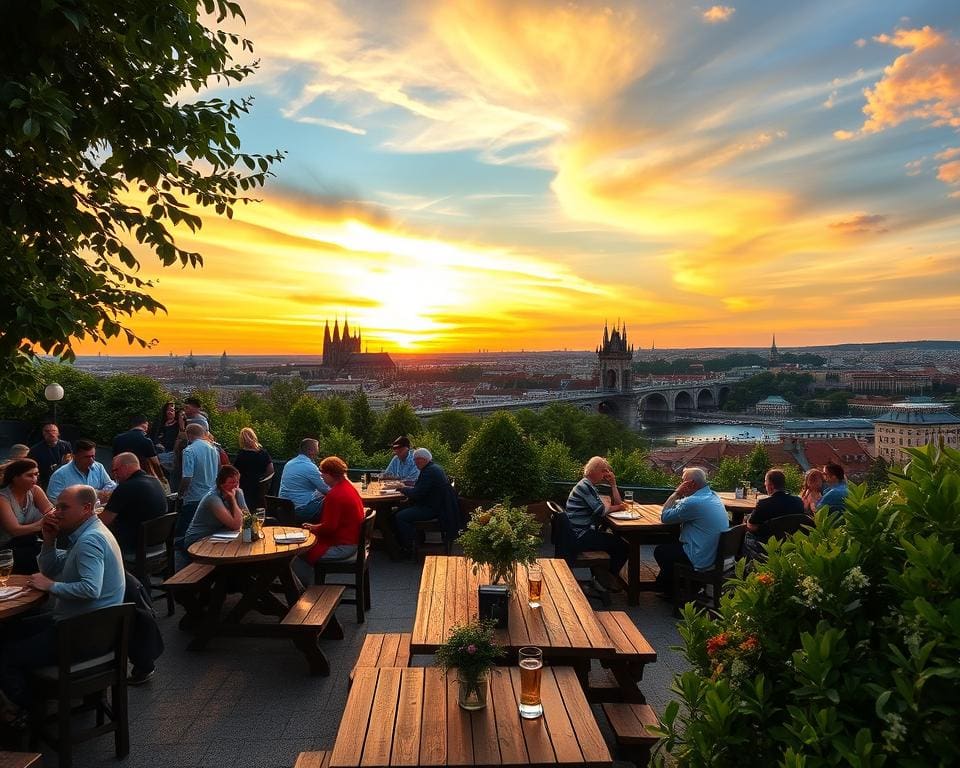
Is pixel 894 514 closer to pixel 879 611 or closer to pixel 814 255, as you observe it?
pixel 879 611

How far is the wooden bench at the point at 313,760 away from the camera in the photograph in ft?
9.76

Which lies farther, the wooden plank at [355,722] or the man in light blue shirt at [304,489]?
the man in light blue shirt at [304,489]

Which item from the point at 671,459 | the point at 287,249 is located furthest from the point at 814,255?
the point at 287,249

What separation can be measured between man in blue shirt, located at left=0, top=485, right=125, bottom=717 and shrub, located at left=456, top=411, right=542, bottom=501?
214 inches

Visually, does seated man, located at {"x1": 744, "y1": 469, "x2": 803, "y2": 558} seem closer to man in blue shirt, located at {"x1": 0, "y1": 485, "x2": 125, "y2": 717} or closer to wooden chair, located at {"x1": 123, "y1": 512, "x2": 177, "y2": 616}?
man in blue shirt, located at {"x1": 0, "y1": 485, "x2": 125, "y2": 717}

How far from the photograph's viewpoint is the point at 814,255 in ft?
139

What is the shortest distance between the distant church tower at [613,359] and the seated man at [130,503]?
84074mm

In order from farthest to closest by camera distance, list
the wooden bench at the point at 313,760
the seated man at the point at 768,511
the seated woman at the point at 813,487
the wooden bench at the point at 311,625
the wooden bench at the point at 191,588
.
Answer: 1. the seated woman at the point at 813,487
2. the seated man at the point at 768,511
3. the wooden bench at the point at 191,588
4. the wooden bench at the point at 311,625
5. the wooden bench at the point at 313,760

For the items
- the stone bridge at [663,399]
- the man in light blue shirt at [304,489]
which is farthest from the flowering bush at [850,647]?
the stone bridge at [663,399]

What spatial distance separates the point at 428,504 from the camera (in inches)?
304

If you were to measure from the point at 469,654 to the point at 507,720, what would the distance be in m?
0.36

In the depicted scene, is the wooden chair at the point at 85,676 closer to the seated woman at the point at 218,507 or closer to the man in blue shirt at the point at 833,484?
the seated woman at the point at 218,507

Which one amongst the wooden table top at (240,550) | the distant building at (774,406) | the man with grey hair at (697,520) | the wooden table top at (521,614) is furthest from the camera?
the distant building at (774,406)

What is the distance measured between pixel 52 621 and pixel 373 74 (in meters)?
Result: 6.75
